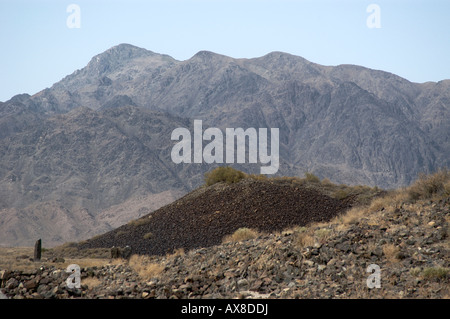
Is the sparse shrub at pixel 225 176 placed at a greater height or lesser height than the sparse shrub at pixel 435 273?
greater

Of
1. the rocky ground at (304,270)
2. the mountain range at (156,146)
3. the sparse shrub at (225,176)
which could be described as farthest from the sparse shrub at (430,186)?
the mountain range at (156,146)

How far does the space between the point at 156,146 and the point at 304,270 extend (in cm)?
11211

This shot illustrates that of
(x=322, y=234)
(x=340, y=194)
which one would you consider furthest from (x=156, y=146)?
(x=322, y=234)

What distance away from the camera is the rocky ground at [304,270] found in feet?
37.1


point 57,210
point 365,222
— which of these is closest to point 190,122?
point 57,210

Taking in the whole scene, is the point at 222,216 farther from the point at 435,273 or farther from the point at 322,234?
the point at 435,273

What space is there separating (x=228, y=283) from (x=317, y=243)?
103 inches

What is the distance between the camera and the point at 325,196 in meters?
31.5

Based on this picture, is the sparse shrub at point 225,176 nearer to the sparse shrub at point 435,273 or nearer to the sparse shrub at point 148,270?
the sparse shrub at point 148,270

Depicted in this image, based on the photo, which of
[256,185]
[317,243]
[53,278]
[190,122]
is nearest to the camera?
[317,243]

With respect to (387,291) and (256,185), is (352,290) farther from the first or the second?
(256,185)

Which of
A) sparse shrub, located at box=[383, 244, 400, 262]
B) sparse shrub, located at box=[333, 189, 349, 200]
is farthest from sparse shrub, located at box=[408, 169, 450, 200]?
sparse shrub, located at box=[333, 189, 349, 200]

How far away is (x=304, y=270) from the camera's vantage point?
41.1 feet

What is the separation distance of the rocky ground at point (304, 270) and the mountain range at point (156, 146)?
6956 cm
